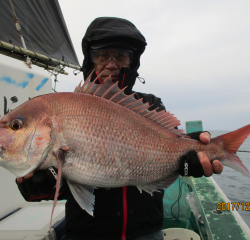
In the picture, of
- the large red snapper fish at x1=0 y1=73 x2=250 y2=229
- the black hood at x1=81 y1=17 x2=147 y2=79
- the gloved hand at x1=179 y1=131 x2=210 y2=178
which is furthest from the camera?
the black hood at x1=81 y1=17 x2=147 y2=79

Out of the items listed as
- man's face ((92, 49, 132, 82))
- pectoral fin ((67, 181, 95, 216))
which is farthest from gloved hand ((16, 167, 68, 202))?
man's face ((92, 49, 132, 82))

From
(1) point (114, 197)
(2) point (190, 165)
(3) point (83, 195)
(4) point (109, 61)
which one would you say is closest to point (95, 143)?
(3) point (83, 195)

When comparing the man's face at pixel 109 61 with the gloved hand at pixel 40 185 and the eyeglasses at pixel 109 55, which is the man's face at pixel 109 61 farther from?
the gloved hand at pixel 40 185

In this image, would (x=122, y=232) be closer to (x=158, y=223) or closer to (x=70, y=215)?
(x=158, y=223)

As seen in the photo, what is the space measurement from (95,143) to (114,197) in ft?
2.27

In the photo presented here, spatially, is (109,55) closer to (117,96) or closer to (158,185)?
(117,96)

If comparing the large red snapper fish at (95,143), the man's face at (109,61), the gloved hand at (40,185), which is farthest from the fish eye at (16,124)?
the man's face at (109,61)

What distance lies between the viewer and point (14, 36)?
22.4 ft

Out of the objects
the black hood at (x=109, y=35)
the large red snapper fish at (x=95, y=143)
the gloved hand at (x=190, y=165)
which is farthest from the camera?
the black hood at (x=109, y=35)

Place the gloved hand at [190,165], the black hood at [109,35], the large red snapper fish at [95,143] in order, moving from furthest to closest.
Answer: the black hood at [109,35]
the gloved hand at [190,165]
the large red snapper fish at [95,143]

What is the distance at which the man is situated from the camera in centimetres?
155

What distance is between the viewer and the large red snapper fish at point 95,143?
4.41ft

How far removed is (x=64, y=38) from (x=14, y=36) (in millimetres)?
4473

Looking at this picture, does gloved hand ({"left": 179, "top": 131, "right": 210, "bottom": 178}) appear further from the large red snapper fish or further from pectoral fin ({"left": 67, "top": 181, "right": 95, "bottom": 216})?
pectoral fin ({"left": 67, "top": 181, "right": 95, "bottom": 216})
